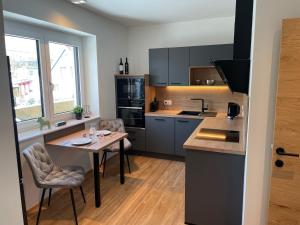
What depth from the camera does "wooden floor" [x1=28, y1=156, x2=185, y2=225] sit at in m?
2.40

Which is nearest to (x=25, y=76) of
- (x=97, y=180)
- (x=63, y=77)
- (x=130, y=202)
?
(x=63, y=77)

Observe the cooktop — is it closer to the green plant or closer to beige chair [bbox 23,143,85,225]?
beige chair [bbox 23,143,85,225]

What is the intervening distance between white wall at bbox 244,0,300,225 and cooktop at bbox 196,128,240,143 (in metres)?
0.62

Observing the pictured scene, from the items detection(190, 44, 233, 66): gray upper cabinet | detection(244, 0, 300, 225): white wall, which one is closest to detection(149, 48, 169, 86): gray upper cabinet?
detection(190, 44, 233, 66): gray upper cabinet

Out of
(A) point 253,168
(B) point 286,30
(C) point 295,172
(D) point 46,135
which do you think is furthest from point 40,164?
(B) point 286,30

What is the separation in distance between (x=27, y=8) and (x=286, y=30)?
2.59 metres

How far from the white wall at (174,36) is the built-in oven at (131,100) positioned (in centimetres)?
53

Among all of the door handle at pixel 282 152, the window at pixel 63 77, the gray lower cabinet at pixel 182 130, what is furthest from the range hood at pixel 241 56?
the window at pixel 63 77

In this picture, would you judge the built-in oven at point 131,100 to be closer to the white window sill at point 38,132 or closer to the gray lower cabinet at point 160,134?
the gray lower cabinet at point 160,134

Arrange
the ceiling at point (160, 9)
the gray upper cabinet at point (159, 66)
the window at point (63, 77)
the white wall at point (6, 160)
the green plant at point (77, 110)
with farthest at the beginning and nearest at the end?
the gray upper cabinet at point (159, 66) < the green plant at point (77, 110) < the window at point (63, 77) < the ceiling at point (160, 9) < the white wall at point (6, 160)

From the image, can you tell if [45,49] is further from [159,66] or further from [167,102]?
[167,102]

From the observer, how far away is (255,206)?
5.81 ft

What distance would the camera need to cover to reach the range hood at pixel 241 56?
1.85 m

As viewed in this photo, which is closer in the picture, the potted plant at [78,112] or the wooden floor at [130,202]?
the wooden floor at [130,202]
